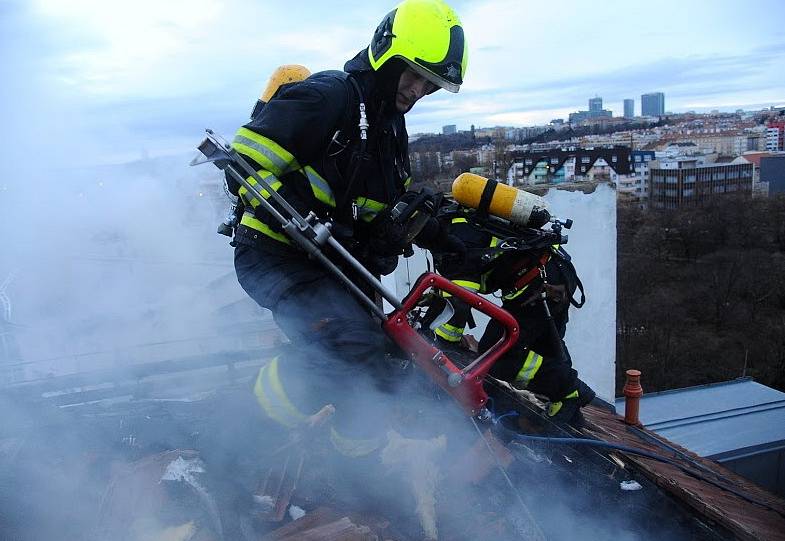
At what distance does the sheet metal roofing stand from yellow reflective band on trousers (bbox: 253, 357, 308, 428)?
564 centimetres

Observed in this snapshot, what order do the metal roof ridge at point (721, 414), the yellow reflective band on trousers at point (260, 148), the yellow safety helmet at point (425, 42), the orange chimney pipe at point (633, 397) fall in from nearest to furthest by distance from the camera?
the yellow reflective band on trousers at point (260, 148), the yellow safety helmet at point (425, 42), the orange chimney pipe at point (633, 397), the metal roof ridge at point (721, 414)

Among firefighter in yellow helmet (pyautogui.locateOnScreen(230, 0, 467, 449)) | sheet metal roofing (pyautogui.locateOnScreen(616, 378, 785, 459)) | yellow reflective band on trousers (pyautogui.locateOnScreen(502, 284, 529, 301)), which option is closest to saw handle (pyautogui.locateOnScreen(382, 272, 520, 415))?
firefighter in yellow helmet (pyautogui.locateOnScreen(230, 0, 467, 449))

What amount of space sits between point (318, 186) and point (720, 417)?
7.10m

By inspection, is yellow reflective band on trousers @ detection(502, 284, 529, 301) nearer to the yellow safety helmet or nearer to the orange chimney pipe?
the orange chimney pipe

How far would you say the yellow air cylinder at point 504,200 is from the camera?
13.7 ft

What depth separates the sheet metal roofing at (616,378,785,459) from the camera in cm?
696

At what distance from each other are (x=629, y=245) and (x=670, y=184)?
33.6 ft

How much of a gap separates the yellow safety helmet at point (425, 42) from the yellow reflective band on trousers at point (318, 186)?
1.83 feet

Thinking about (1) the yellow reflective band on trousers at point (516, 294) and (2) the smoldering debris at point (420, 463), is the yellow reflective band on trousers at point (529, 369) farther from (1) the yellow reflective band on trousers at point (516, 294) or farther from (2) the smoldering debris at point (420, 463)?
(2) the smoldering debris at point (420, 463)

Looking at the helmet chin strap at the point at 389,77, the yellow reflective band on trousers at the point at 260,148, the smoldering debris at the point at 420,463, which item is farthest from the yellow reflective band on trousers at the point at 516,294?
the yellow reflective band on trousers at the point at 260,148

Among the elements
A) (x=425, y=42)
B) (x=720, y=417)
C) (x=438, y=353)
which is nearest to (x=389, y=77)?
(x=425, y=42)

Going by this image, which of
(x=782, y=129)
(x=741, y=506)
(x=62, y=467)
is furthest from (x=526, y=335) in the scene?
(x=782, y=129)

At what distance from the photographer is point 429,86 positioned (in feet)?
9.47

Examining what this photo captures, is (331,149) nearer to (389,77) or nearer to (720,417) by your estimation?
(389,77)
